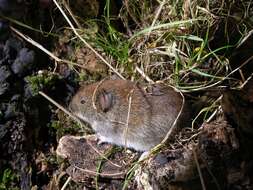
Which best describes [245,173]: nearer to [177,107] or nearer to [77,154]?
[177,107]

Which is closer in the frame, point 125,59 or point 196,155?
point 196,155

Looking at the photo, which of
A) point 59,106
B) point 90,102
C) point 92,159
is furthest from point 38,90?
point 92,159

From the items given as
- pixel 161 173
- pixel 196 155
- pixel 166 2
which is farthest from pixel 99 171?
pixel 166 2

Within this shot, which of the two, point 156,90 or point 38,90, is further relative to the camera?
point 38,90

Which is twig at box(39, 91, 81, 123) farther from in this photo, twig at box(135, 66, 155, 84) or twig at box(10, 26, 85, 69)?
twig at box(135, 66, 155, 84)

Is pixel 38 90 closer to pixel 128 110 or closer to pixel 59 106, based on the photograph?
pixel 59 106

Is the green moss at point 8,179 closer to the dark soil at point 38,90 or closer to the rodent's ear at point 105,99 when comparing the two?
the dark soil at point 38,90

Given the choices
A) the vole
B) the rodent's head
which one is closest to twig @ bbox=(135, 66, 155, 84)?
the vole
